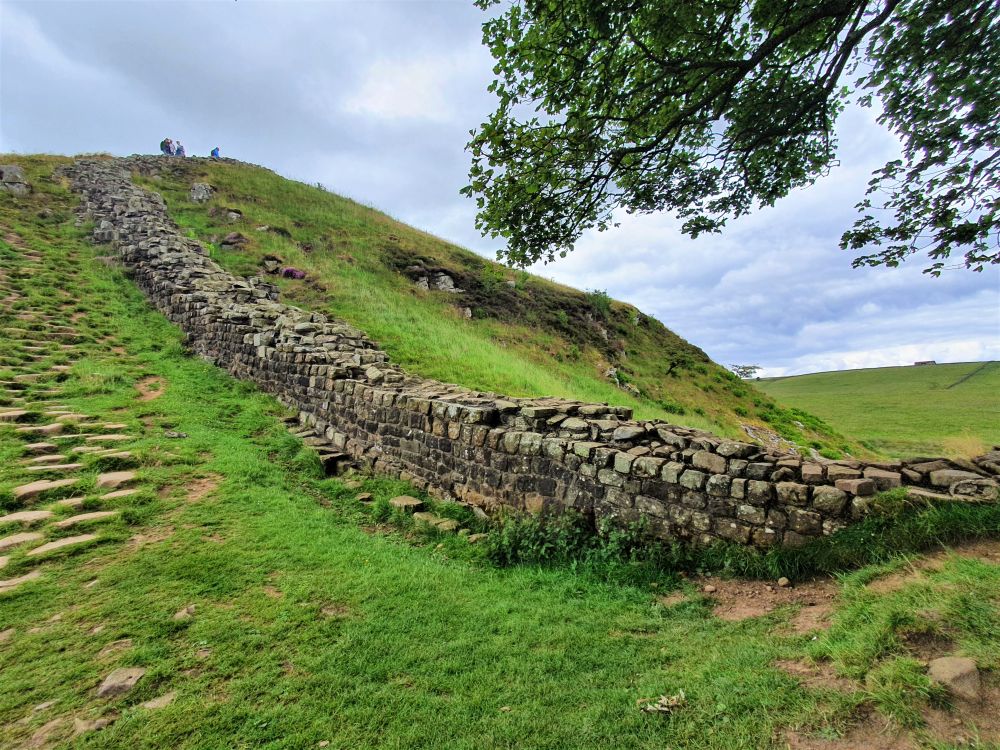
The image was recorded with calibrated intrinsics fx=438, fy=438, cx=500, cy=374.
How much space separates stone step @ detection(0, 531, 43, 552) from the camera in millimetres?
4871

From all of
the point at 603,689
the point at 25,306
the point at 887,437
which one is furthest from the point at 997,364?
the point at 25,306

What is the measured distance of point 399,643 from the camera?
4055mm

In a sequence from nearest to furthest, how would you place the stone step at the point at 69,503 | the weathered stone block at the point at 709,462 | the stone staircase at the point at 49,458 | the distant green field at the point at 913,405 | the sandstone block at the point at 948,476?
the sandstone block at the point at 948,476
the stone staircase at the point at 49,458
the weathered stone block at the point at 709,462
the stone step at the point at 69,503
the distant green field at the point at 913,405

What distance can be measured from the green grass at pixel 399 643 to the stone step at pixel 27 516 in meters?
0.43

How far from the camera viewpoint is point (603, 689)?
3.46 m

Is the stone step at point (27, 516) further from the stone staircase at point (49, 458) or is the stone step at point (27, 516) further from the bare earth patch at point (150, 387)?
the bare earth patch at point (150, 387)

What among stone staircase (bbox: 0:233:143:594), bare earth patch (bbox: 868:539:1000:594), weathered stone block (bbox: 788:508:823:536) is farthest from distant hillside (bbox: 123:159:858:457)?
bare earth patch (bbox: 868:539:1000:594)

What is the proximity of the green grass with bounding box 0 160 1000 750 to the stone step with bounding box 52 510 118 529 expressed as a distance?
0.24 meters

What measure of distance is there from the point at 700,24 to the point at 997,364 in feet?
320

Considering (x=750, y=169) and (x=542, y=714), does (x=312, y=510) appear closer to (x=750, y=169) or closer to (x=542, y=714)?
(x=542, y=714)

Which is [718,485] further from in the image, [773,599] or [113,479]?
[113,479]

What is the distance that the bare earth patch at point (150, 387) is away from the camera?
33.1ft

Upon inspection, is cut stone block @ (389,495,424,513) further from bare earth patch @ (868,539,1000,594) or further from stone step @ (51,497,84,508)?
bare earth patch @ (868,539,1000,594)

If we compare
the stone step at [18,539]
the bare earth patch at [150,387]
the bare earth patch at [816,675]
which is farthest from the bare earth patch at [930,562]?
the bare earth patch at [150,387]
